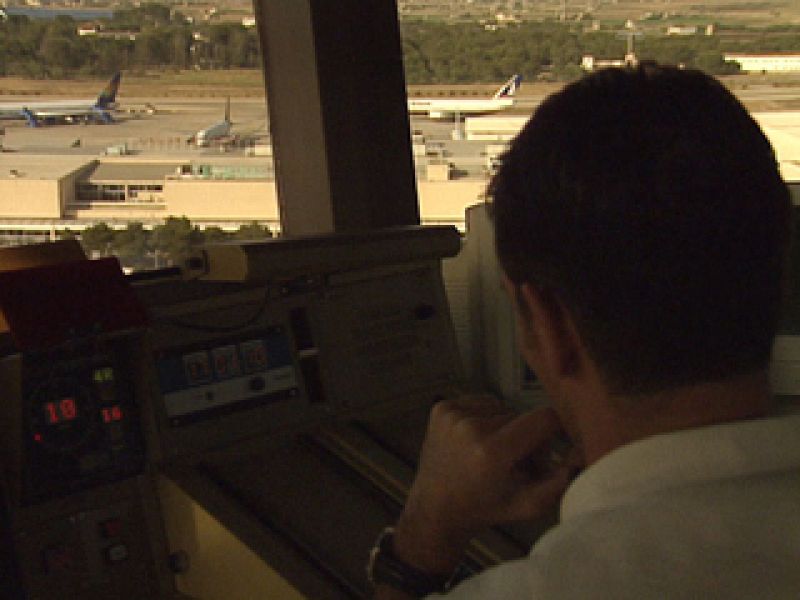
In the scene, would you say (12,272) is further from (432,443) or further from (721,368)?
(721,368)

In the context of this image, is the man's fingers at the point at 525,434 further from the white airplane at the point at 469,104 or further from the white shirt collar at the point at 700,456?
the white airplane at the point at 469,104

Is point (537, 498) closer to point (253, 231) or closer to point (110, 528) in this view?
point (110, 528)

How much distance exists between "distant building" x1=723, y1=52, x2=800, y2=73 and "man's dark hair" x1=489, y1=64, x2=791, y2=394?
2.58 meters

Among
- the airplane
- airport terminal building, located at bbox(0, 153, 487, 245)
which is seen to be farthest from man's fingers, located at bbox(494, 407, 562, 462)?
the airplane

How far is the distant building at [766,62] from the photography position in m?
3.28

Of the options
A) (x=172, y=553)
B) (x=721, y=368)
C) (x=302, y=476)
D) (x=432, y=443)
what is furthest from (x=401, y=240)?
(x=721, y=368)

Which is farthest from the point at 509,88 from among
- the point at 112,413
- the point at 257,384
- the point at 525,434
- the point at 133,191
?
the point at 525,434

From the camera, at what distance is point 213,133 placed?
295 centimetres

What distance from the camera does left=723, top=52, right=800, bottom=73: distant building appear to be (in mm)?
3283

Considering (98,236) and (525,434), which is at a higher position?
(98,236)

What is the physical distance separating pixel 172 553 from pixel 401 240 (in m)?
0.77

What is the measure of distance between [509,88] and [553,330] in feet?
7.99

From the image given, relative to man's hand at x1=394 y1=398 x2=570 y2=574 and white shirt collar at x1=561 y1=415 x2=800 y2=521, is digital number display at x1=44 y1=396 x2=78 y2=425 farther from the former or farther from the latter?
white shirt collar at x1=561 y1=415 x2=800 y2=521

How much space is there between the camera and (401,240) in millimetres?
2117
